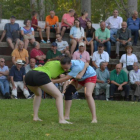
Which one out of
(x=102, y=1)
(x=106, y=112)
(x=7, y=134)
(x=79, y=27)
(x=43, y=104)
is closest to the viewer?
(x=7, y=134)

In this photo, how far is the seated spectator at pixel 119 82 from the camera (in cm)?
1544

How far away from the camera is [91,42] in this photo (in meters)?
17.8

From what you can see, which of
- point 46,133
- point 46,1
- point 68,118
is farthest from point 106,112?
point 46,1

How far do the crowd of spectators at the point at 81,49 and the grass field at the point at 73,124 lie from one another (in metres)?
2.68

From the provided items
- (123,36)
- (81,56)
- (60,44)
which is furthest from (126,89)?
(60,44)

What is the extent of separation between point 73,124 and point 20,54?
8.18m

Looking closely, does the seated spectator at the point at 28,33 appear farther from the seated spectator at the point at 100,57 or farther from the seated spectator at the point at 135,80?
the seated spectator at the point at 135,80

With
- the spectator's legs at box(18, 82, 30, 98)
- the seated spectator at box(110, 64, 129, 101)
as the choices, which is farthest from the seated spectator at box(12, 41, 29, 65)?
the seated spectator at box(110, 64, 129, 101)

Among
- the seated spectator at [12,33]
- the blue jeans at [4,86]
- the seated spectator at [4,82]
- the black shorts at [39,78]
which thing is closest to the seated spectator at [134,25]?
the seated spectator at [12,33]

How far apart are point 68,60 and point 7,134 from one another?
1.95 m

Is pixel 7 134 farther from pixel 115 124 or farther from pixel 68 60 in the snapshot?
pixel 115 124

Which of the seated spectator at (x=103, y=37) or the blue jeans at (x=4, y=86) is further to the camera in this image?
the seated spectator at (x=103, y=37)

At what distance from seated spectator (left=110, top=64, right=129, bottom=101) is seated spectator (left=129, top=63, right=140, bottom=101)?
31 cm

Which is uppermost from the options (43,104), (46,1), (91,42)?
(46,1)
